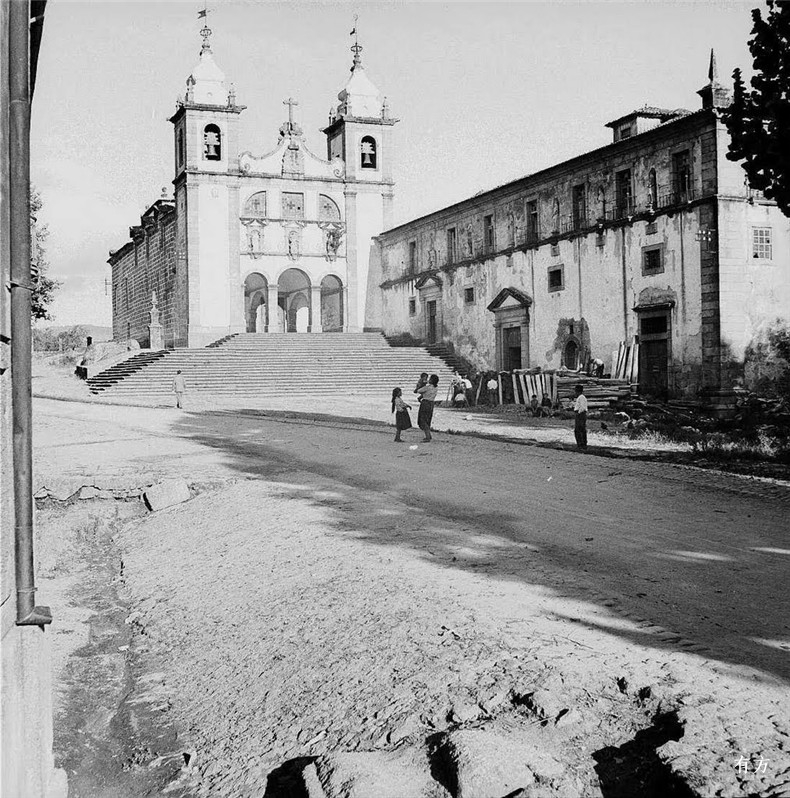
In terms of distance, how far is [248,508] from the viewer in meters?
9.65

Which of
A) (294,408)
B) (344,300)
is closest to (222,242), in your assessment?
(344,300)

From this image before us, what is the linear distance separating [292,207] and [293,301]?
27.4ft

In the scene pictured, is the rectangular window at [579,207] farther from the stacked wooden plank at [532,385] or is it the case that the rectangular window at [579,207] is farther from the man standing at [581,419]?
the man standing at [581,419]

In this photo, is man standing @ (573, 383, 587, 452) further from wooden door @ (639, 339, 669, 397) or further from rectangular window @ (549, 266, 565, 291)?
rectangular window @ (549, 266, 565, 291)

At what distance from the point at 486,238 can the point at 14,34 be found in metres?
32.5

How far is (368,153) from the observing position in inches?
1759

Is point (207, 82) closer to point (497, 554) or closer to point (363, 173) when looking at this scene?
point (363, 173)

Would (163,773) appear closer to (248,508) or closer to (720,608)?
(720,608)

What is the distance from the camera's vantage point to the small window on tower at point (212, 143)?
41.5m

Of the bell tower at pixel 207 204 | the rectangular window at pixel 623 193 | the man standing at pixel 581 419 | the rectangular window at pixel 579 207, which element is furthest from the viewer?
the bell tower at pixel 207 204

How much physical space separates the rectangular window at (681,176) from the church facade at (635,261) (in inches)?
1.8

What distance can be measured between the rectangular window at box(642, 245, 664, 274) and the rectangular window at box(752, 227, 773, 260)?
8.56 feet

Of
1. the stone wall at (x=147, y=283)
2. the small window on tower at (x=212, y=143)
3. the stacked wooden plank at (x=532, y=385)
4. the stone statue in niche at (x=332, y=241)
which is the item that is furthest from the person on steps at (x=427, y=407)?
the small window on tower at (x=212, y=143)

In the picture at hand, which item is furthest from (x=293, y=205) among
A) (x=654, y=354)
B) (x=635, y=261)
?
Result: (x=654, y=354)
